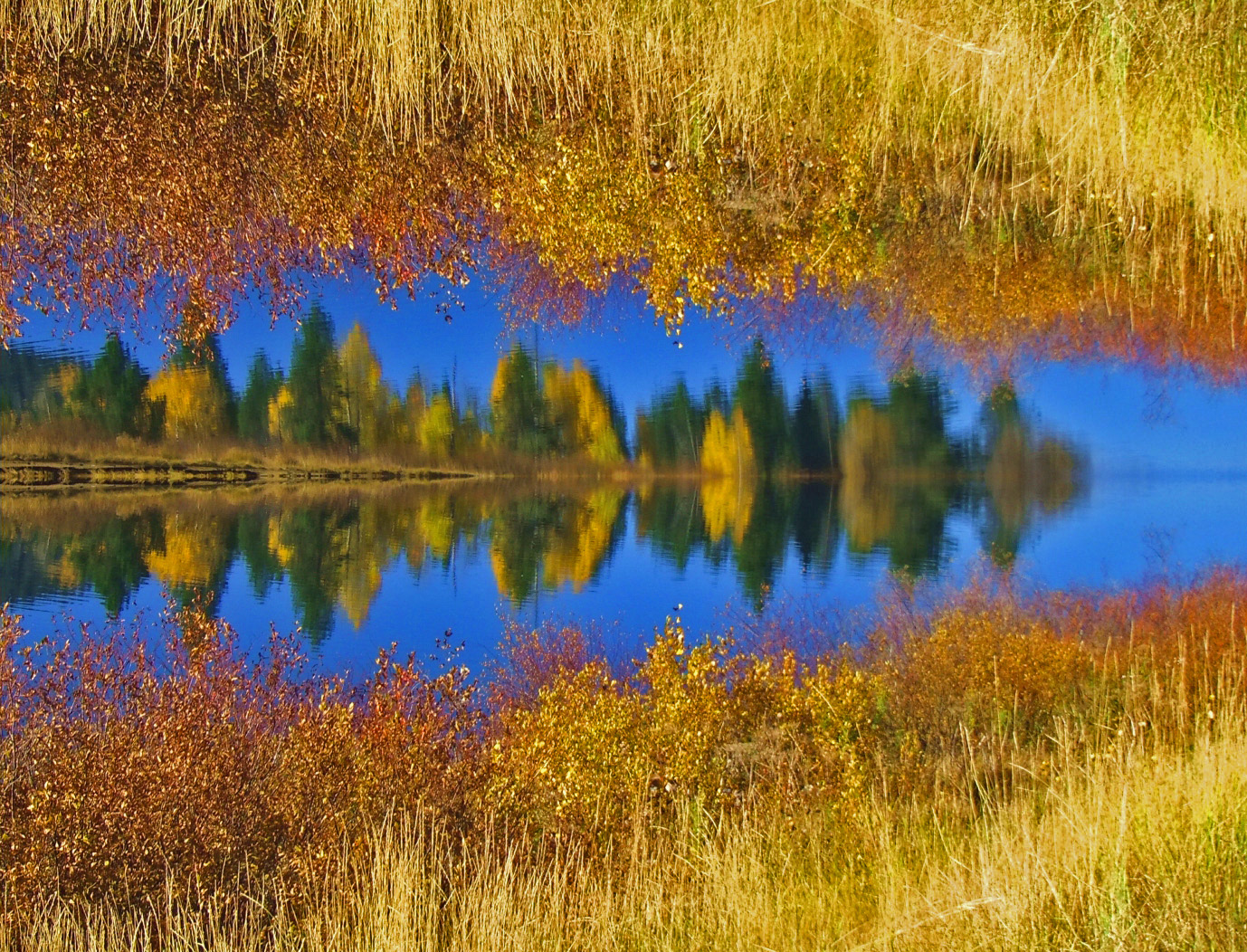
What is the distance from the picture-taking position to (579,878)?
393 cm

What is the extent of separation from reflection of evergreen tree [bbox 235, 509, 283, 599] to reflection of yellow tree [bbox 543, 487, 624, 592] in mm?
1428

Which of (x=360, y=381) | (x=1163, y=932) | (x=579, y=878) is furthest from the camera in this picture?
(x=360, y=381)

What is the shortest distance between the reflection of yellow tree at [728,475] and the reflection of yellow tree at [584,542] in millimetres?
626

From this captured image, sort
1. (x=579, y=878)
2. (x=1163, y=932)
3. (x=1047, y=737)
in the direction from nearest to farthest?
1. (x=1163, y=932)
2. (x=579, y=878)
3. (x=1047, y=737)

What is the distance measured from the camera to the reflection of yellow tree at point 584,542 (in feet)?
17.4

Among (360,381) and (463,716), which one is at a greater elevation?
(360,381)

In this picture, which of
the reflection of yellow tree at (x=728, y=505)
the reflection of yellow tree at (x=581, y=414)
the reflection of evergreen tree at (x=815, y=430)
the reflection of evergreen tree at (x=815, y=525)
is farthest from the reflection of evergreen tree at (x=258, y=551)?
the reflection of evergreen tree at (x=815, y=430)

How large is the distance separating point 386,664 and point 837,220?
3.79m

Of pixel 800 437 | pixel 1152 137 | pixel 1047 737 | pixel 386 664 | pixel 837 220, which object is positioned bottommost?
pixel 1047 737

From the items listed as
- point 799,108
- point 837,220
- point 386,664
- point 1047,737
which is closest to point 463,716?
point 386,664

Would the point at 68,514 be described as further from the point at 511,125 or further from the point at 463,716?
the point at 511,125

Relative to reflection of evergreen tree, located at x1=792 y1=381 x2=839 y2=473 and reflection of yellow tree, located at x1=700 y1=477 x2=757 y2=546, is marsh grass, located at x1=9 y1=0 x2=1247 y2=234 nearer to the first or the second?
reflection of evergreen tree, located at x1=792 y1=381 x2=839 y2=473

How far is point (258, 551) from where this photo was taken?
17.8ft

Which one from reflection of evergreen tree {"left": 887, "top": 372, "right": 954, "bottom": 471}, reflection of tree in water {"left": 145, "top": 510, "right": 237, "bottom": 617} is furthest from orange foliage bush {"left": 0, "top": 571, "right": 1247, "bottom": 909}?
reflection of evergreen tree {"left": 887, "top": 372, "right": 954, "bottom": 471}
